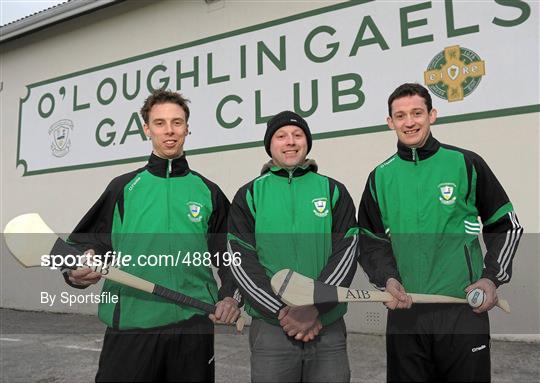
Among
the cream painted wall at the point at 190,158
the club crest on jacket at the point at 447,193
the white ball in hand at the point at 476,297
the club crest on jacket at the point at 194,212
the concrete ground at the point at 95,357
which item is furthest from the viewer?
the cream painted wall at the point at 190,158

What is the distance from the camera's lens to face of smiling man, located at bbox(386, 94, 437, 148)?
6.84 ft

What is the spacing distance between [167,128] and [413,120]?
1143 mm

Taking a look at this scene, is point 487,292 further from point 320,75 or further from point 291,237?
point 320,75

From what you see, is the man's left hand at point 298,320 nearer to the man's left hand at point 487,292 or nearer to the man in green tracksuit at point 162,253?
the man in green tracksuit at point 162,253

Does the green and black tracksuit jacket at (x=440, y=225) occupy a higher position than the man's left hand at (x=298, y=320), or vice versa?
the green and black tracksuit jacket at (x=440, y=225)

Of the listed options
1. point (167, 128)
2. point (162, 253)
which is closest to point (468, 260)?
point (162, 253)

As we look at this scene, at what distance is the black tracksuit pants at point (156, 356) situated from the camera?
6.58 feet

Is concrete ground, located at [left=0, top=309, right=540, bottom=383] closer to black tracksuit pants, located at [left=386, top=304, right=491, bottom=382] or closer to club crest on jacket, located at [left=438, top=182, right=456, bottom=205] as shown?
black tracksuit pants, located at [left=386, top=304, right=491, bottom=382]

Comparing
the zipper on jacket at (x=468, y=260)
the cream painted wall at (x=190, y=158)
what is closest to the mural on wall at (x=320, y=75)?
the cream painted wall at (x=190, y=158)

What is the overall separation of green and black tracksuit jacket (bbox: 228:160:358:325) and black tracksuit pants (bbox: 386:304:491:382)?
299 mm

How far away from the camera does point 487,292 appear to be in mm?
1928

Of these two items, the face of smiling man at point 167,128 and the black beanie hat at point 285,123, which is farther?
the face of smiling man at point 167,128

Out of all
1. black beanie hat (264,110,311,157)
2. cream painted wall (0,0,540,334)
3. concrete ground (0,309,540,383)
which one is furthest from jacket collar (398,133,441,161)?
cream painted wall (0,0,540,334)

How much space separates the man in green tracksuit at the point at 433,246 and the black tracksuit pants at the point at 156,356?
85 cm
